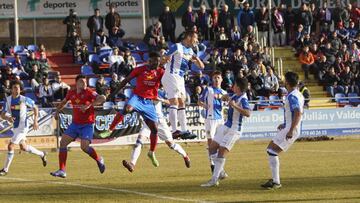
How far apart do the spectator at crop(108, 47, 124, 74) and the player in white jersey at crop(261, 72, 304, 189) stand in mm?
21433

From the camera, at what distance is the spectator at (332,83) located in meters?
40.2

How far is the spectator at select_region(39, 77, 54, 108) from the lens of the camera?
1382 inches

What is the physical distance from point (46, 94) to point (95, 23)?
622 centimetres

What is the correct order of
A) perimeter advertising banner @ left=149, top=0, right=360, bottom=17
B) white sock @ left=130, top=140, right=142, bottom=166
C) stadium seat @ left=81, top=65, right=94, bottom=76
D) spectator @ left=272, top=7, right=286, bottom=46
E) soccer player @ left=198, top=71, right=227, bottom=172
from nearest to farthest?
1. white sock @ left=130, top=140, right=142, bottom=166
2. soccer player @ left=198, top=71, right=227, bottom=172
3. stadium seat @ left=81, top=65, right=94, bottom=76
4. spectator @ left=272, top=7, right=286, bottom=46
5. perimeter advertising banner @ left=149, top=0, right=360, bottom=17

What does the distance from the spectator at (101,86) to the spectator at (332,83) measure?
1050 centimetres

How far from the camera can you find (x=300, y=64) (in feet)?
141

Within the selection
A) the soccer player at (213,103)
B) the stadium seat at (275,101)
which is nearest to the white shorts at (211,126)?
the soccer player at (213,103)

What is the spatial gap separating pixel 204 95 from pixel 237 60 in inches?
727

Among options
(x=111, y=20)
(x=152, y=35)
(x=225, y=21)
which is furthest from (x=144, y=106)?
(x=225, y=21)

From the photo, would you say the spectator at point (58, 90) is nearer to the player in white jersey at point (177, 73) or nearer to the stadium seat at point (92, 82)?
the stadium seat at point (92, 82)

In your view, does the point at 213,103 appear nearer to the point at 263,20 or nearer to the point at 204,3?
the point at 263,20

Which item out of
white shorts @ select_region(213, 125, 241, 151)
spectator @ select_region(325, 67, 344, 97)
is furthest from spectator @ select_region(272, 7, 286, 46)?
white shorts @ select_region(213, 125, 241, 151)

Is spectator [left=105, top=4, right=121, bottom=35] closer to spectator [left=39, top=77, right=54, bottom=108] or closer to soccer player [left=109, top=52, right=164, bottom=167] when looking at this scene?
spectator [left=39, top=77, right=54, bottom=108]

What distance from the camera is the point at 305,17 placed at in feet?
140
